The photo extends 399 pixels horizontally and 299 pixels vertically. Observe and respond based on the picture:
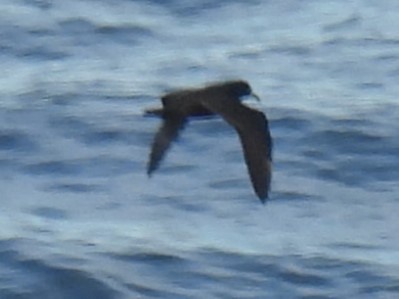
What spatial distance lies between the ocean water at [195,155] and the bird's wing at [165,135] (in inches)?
100

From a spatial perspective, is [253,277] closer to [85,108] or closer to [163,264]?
[163,264]

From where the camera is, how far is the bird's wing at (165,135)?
9852 mm

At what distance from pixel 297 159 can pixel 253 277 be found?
2087 mm

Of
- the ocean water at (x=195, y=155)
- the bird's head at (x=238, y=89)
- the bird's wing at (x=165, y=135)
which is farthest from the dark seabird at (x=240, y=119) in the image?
the ocean water at (x=195, y=155)

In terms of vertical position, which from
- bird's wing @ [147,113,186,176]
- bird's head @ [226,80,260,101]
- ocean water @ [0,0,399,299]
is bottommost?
ocean water @ [0,0,399,299]

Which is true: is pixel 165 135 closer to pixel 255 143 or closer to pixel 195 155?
pixel 255 143

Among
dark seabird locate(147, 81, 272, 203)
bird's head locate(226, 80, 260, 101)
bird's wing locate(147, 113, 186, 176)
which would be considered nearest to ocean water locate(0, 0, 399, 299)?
bird's wing locate(147, 113, 186, 176)

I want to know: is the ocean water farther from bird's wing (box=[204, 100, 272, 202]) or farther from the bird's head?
bird's wing (box=[204, 100, 272, 202])

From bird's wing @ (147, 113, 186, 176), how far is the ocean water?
8.34 ft

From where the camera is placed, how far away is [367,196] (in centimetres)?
1410

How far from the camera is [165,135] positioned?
10.0 m

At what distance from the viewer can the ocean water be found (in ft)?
42.3

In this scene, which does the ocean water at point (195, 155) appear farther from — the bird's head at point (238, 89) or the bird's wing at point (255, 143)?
the bird's wing at point (255, 143)

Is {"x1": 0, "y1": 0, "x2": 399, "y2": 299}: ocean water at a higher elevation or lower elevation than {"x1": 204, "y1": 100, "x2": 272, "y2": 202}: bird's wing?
lower
